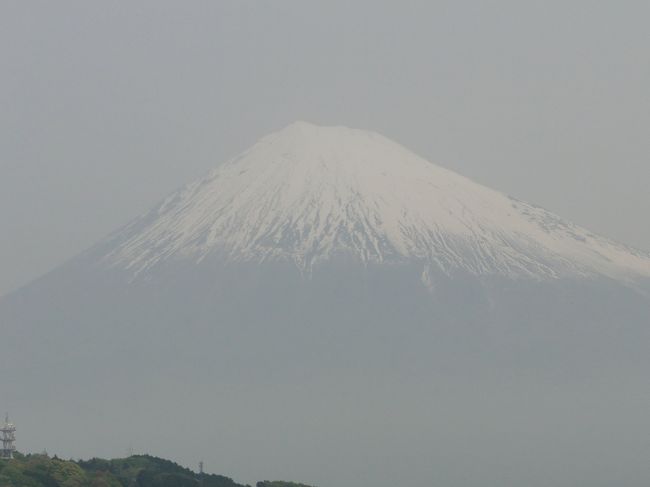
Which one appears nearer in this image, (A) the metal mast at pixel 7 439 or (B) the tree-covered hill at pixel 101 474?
(B) the tree-covered hill at pixel 101 474

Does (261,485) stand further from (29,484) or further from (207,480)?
(29,484)

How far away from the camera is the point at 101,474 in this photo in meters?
151

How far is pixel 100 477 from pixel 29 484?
6.20m

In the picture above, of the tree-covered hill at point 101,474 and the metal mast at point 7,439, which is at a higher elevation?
the metal mast at point 7,439

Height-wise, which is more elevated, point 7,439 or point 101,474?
point 7,439

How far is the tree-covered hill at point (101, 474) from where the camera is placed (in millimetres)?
145250

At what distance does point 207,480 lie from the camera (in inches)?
6299

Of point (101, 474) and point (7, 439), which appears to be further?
point (7, 439)

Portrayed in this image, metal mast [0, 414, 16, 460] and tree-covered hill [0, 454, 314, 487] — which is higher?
metal mast [0, 414, 16, 460]

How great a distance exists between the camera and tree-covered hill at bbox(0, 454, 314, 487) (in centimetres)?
14525

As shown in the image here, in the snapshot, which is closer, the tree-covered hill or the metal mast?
the tree-covered hill

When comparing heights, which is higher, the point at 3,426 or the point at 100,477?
the point at 3,426

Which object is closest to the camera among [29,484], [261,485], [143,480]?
[29,484]

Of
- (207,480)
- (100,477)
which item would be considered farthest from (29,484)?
(207,480)
